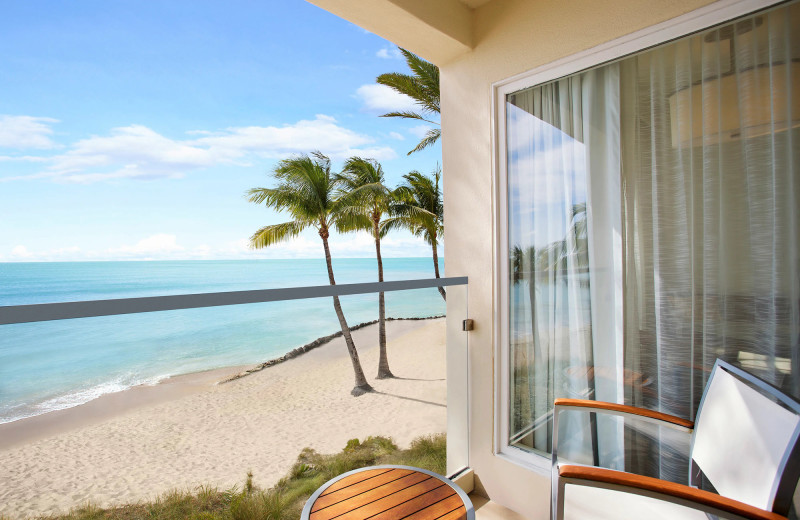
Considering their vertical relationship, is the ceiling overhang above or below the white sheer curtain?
above

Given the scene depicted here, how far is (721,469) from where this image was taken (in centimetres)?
122

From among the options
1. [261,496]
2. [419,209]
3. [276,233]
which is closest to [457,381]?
[261,496]

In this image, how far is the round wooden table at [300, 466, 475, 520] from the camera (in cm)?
123

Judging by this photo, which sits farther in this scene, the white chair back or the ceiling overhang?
the ceiling overhang

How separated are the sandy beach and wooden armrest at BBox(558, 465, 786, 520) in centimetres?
101

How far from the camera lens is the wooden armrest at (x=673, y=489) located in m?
0.91

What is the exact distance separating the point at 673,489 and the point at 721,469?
418 mm

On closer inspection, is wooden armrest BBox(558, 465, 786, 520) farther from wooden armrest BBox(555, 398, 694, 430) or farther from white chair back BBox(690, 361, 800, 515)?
wooden armrest BBox(555, 398, 694, 430)

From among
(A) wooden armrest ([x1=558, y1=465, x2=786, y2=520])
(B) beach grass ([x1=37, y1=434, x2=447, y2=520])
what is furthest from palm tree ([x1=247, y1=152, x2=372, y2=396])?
(A) wooden armrest ([x1=558, y1=465, x2=786, y2=520])

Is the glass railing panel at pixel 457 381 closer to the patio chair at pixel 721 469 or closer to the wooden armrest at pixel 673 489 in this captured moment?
the patio chair at pixel 721 469

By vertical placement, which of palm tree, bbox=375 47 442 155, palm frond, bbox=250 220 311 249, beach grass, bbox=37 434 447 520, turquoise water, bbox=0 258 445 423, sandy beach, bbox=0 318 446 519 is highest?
palm tree, bbox=375 47 442 155

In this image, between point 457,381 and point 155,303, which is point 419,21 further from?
point 457,381

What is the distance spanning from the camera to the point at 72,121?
109 ft

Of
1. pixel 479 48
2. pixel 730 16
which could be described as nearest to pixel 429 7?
pixel 479 48
